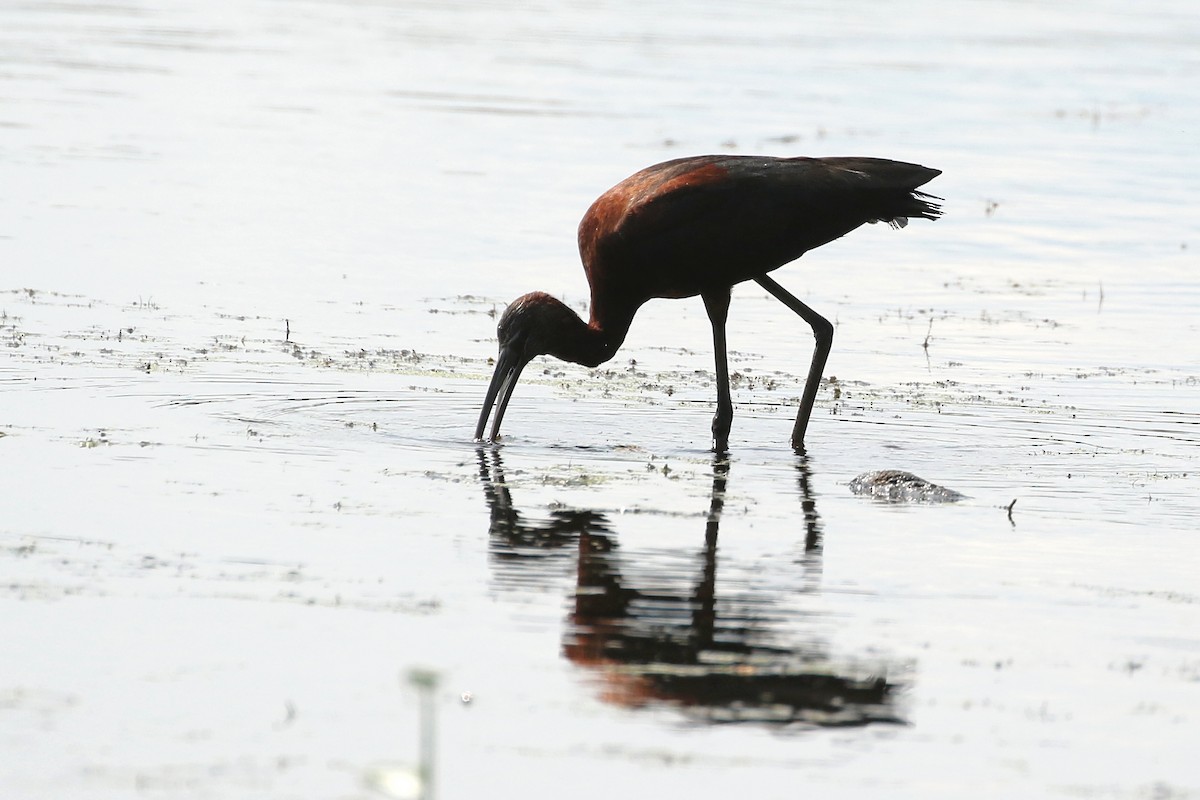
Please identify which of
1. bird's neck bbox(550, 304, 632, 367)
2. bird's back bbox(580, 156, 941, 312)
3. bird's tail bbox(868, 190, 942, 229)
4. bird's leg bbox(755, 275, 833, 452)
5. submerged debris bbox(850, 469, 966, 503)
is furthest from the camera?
bird's tail bbox(868, 190, 942, 229)

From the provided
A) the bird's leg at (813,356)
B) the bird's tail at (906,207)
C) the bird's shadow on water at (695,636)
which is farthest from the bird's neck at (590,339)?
the bird's shadow on water at (695,636)

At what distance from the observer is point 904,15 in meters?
42.5

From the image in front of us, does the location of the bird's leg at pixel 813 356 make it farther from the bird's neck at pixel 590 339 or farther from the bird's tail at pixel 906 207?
the bird's neck at pixel 590 339

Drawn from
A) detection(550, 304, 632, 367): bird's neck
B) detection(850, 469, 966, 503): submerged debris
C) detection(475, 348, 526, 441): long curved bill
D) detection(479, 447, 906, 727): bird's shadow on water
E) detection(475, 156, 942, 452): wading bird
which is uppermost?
detection(475, 156, 942, 452): wading bird

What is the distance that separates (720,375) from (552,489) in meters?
1.56

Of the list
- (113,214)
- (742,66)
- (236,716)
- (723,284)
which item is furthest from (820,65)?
(236,716)

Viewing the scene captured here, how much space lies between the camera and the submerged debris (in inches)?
326

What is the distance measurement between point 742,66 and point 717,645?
25198 millimetres

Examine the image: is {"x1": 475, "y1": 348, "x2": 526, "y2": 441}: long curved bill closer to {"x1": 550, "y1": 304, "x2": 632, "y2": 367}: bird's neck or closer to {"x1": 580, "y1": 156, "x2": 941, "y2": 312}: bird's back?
{"x1": 550, "y1": 304, "x2": 632, "y2": 367}: bird's neck

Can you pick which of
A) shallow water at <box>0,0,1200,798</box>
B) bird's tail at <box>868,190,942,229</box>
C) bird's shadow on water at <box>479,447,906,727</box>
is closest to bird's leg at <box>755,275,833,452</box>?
shallow water at <box>0,0,1200,798</box>

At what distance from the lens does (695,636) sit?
20.1 feet

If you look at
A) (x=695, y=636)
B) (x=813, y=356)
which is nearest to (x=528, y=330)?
(x=813, y=356)

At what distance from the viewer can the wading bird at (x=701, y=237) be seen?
9.46 metres

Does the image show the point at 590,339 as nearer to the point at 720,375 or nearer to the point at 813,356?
the point at 720,375
